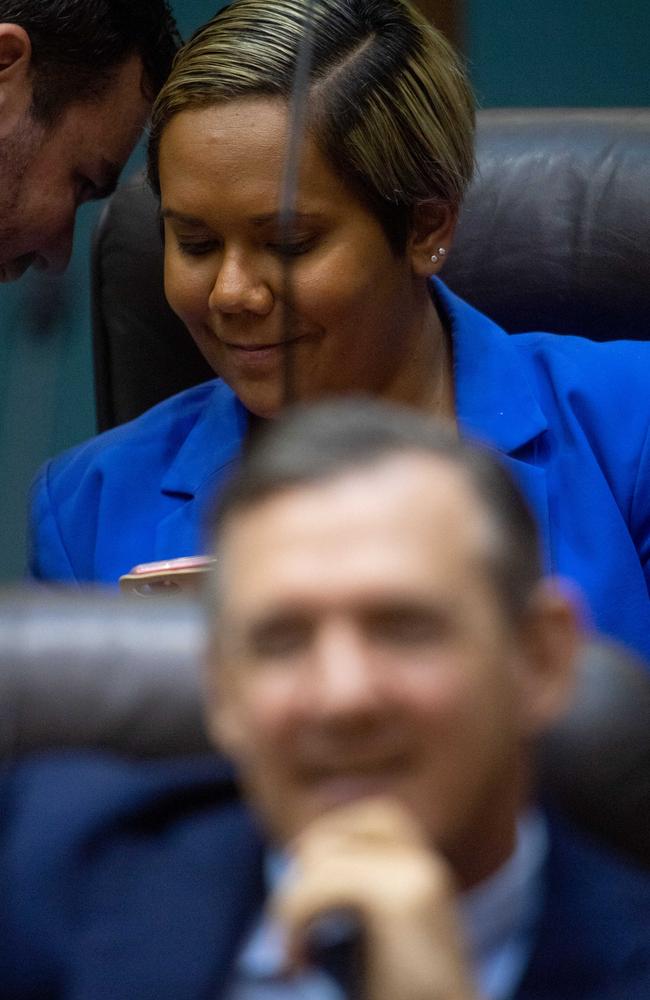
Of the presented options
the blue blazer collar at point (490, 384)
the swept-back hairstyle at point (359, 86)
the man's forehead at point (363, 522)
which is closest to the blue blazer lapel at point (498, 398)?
the blue blazer collar at point (490, 384)

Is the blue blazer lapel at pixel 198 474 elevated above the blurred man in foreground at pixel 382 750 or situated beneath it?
situated beneath

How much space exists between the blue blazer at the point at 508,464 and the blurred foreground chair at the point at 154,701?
30 cm

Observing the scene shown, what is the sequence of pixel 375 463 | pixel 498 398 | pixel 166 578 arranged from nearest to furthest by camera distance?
pixel 375 463 → pixel 166 578 → pixel 498 398

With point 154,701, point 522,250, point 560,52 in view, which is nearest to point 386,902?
point 154,701

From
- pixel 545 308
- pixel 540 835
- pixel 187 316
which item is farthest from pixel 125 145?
pixel 540 835

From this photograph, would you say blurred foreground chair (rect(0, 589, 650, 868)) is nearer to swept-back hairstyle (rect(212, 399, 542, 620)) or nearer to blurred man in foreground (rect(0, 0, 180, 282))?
swept-back hairstyle (rect(212, 399, 542, 620))

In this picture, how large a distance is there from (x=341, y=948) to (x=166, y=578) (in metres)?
0.59

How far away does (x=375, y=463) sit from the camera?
78 cm

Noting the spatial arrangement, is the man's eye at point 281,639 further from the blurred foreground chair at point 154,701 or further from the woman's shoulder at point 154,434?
the woman's shoulder at point 154,434

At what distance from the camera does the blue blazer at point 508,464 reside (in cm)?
141

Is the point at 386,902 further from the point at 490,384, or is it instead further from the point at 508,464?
the point at 490,384

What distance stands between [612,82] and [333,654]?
72.0 inches

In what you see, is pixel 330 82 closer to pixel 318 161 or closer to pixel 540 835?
pixel 318 161

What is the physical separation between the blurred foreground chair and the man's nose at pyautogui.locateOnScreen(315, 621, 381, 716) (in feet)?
0.93
